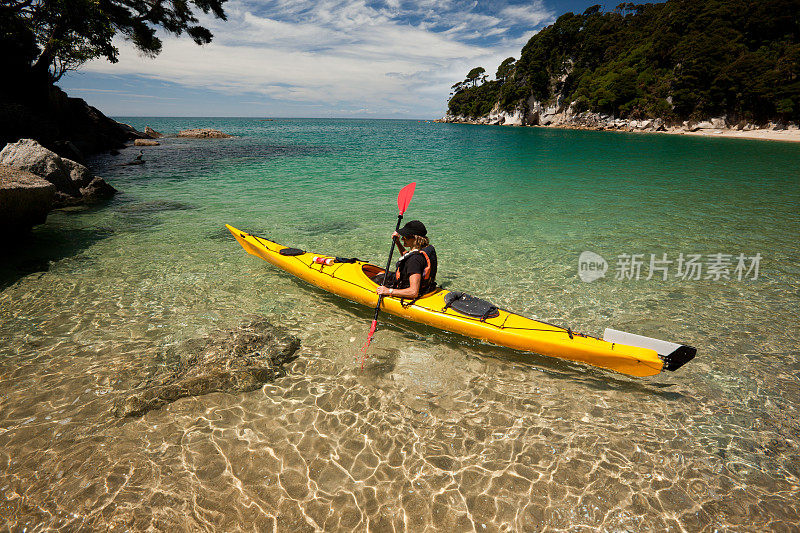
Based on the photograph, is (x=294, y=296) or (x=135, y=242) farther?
(x=135, y=242)

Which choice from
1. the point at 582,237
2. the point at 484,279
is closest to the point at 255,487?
the point at 484,279

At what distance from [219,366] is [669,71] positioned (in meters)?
91.4

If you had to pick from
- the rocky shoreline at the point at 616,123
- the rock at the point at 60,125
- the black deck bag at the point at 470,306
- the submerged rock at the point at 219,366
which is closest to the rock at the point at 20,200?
the submerged rock at the point at 219,366

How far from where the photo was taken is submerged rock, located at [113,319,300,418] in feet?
13.5

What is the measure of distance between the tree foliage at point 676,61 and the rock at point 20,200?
7865 centimetres

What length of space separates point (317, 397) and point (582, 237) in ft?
29.3

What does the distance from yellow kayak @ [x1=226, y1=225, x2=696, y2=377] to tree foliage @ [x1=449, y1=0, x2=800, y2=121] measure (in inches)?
2856

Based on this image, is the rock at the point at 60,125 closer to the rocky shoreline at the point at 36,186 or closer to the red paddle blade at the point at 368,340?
the rocky shoreline at the point at 36,186

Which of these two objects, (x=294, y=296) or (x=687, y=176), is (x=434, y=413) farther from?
(x=687, y=176)

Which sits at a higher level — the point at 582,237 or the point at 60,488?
the point at 582,237

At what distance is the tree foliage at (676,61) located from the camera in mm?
52031

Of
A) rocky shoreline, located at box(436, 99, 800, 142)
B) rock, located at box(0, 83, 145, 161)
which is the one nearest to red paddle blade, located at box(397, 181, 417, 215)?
rock, located at box(0, 83, 145, 161)

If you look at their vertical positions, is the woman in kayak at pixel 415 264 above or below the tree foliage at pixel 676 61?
below

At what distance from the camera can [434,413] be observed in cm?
407
